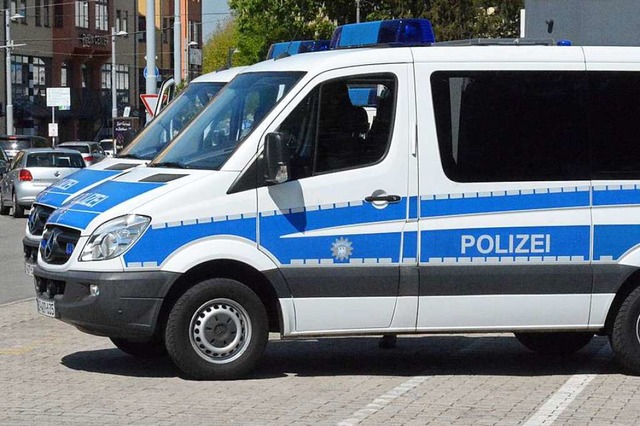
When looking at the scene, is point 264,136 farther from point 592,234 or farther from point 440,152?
point 592,234

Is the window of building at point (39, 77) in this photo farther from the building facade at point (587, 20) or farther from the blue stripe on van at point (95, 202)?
the blue stripe on van at point (95, 202)

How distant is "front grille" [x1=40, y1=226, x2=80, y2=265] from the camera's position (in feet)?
33.0

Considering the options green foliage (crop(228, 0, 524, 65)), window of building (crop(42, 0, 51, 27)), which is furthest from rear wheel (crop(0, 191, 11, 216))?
window of building (crop(42, 0, 51, 27))

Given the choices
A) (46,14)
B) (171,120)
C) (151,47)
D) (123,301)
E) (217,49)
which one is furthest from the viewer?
(217,49)

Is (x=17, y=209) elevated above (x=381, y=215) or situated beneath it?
situated beneath

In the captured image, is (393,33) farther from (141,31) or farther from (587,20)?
(141,31)

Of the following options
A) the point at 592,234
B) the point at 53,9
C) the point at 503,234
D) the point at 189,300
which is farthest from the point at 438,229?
the point at 53,9

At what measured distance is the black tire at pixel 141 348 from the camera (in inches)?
441

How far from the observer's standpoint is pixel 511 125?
33.8 ft

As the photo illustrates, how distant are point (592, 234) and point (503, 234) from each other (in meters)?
0.63

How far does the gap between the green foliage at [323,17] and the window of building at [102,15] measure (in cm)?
2805

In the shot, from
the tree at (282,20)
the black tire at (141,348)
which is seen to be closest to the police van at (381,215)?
the black tire at (141,348)

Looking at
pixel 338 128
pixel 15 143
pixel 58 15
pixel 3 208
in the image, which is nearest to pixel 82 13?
pixel 58 15

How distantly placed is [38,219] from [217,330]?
5.34 metres
